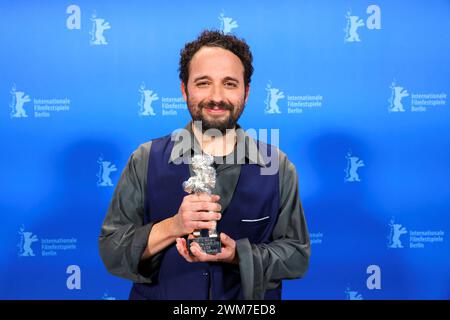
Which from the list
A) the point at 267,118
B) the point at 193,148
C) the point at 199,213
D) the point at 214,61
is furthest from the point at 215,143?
the point at 267,118

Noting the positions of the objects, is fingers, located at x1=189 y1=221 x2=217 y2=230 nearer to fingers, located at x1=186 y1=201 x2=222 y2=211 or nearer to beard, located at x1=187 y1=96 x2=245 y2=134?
fingers, located at x1=186 y1=201 x2=222 y2=211

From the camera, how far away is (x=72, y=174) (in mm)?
3107

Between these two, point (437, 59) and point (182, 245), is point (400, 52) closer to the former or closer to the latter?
point (437, 59)

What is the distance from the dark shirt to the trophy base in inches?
4.2

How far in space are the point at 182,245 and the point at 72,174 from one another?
1667mm

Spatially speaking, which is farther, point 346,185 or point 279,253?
point 346,185

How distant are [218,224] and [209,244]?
276 millimetres

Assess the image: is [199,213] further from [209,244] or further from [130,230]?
[130,230]

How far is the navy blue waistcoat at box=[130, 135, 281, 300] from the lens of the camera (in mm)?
1918

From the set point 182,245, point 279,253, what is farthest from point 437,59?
point 182,245

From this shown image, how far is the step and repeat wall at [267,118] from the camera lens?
3.09 metres

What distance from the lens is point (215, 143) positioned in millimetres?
2031

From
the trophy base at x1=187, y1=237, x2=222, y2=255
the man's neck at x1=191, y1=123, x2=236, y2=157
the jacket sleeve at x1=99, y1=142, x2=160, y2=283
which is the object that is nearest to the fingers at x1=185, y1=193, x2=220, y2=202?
the trophy base at x1=187, y1=237, x2=222, y2=255

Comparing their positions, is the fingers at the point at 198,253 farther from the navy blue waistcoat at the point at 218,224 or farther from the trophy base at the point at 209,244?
the navy blue waistcoat at the point at 218,224
